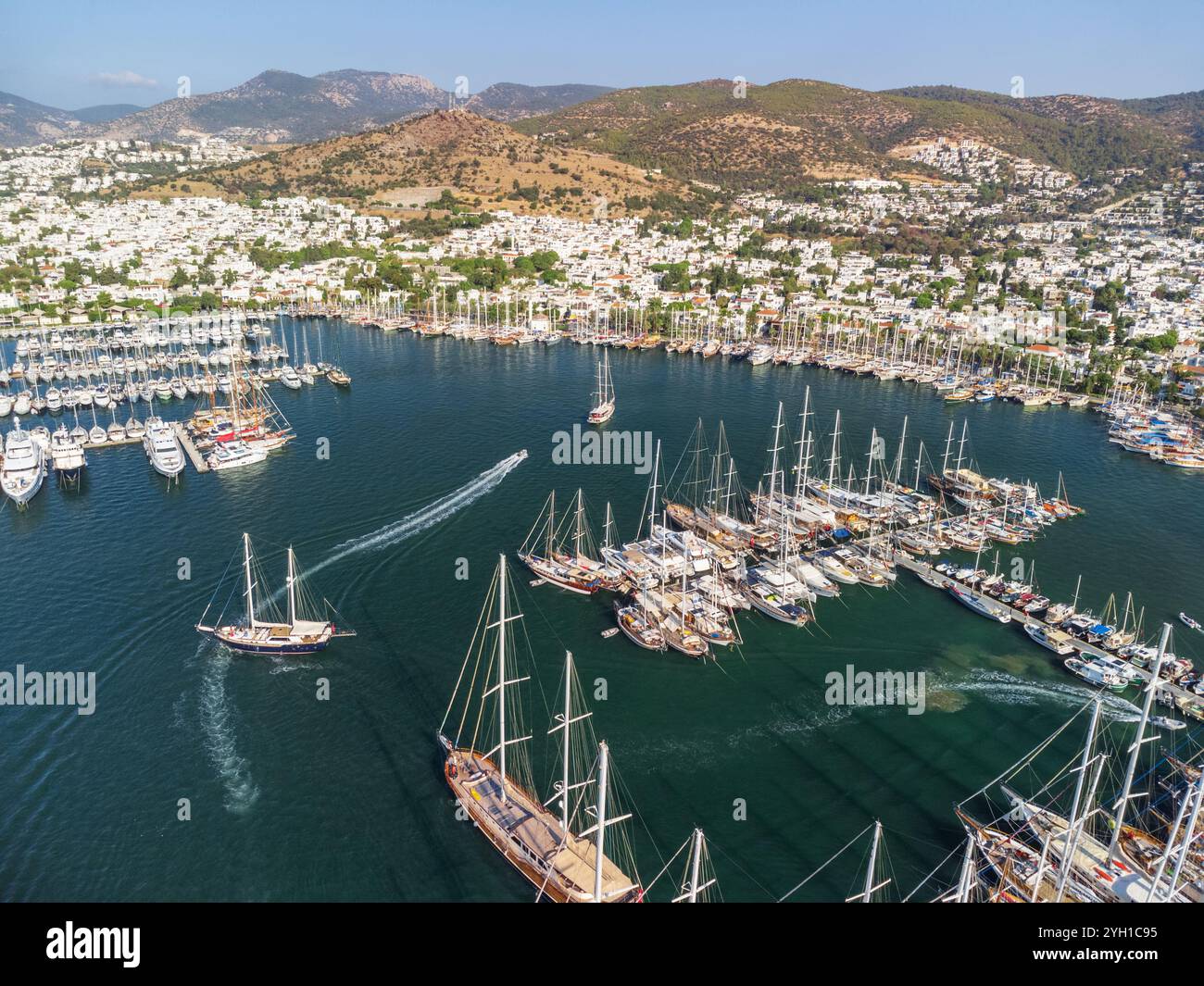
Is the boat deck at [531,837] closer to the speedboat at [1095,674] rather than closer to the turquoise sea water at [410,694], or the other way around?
the turquoise sea water at [410,694]

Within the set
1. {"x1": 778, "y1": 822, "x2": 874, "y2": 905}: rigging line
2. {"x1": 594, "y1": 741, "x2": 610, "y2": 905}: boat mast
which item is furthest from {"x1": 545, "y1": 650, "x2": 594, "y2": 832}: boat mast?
{"x1": 778, "y1": 822, "x2": 874, "y2": 905}: rigging line

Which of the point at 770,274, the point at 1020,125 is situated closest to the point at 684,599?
the point at 770,274

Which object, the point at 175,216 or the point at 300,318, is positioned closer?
the point at 300,318

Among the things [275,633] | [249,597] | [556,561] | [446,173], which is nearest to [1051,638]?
[556,561]

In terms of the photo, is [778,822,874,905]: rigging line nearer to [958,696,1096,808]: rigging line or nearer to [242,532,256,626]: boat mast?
[958,696,1096,808]: rigging line

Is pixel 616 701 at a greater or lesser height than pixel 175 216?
lesser
